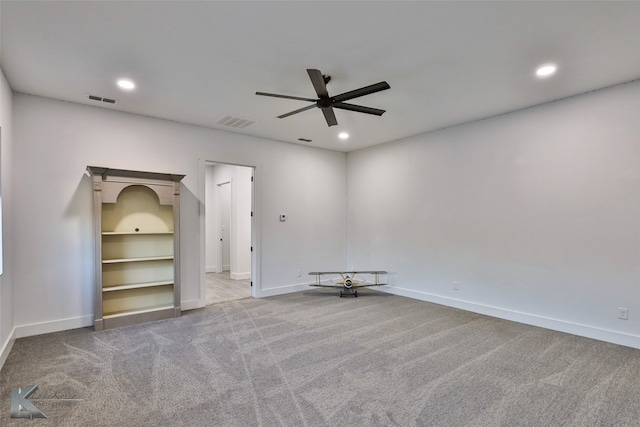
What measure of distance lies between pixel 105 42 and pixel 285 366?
3.22 m

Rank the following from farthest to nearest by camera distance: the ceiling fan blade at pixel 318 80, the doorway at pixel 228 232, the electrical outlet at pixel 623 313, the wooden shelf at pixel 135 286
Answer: the doorway at pixel 228 232, the wooden shelf at pixel 135 286, the electrical outlet at pixel 623 313, the ceiling fan blade at pixel 318 80

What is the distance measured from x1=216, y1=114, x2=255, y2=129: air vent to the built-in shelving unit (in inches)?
42.7

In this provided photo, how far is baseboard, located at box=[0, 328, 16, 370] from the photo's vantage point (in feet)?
9.64

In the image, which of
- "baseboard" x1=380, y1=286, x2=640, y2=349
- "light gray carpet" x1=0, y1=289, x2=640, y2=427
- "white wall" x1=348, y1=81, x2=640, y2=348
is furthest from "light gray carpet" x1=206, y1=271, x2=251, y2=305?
"baseboard" x1=380, y1=286, x2=640, y2=349

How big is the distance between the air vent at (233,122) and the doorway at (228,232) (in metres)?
1.13

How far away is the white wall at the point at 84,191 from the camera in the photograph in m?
3.71

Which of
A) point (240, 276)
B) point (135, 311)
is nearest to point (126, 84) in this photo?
point (135, 311)

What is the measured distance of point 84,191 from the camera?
4051 millimetres

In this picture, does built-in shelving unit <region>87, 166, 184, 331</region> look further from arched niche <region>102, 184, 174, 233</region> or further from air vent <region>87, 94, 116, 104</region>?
air vent <region>87, 94, 116, 104</region>

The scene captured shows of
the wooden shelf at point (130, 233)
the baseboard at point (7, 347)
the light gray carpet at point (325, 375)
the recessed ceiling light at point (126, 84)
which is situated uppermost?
the recessed ceiling light at point (126, 84)

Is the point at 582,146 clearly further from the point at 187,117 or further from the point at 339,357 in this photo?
the point at 187,117

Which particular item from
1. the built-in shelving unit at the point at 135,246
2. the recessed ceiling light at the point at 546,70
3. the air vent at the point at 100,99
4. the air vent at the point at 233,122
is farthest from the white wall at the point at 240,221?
the recessed ceiling light at the point at 546,70

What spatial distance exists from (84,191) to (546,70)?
5484 millimetres

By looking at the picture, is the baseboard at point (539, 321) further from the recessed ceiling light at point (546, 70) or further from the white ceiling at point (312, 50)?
the recessed ceiling light at point (546, 70)
